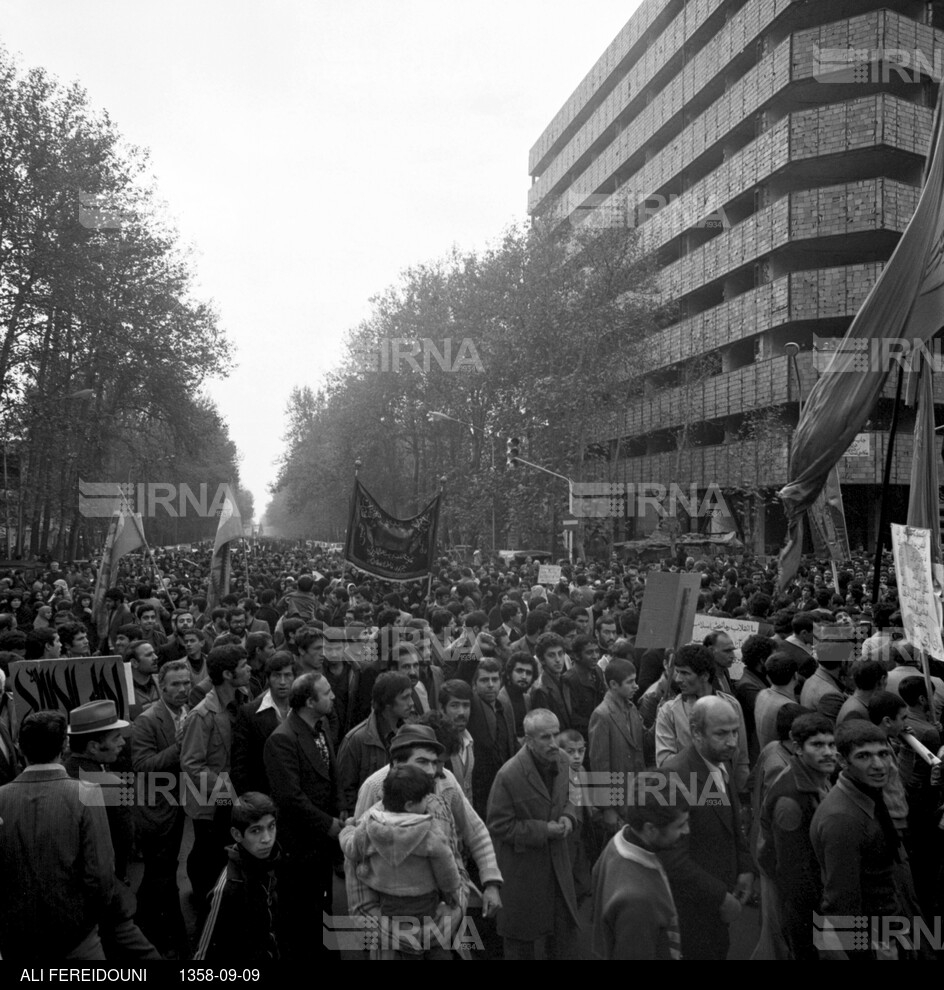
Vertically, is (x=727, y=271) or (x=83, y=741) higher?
(x=727, y=271)

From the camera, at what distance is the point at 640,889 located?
11.2 feet

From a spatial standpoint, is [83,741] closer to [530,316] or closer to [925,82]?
[530,316]

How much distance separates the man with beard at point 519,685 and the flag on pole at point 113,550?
620 centimetres

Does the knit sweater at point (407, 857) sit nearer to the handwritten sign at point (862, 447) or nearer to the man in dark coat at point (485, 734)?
the man in dark coat at point (485, 734)

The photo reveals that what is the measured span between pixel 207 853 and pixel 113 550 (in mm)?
7684

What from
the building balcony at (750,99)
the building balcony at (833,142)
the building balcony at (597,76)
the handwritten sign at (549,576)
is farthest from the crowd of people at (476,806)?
the building balcony at (597,76)

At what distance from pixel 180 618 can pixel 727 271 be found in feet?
111

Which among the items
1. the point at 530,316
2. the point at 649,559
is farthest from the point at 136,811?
the point at 530,316

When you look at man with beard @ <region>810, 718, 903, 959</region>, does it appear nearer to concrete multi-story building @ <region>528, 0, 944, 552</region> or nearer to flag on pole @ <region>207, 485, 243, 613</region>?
flag on pole @ <region>207, 485, 243, 613</region>

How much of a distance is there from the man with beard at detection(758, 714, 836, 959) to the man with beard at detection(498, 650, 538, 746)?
230 cm

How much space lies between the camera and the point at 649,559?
33.9 meters

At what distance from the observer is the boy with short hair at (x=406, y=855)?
137 inches

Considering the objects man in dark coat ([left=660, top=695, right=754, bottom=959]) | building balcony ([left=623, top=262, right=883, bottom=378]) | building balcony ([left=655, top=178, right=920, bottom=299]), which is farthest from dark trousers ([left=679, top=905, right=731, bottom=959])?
building balcony ([left=655, top=178, right=920, bottom=299])

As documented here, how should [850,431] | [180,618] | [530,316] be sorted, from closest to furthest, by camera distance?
1. [850,431]
2. [180,618]
3. [530,316]
